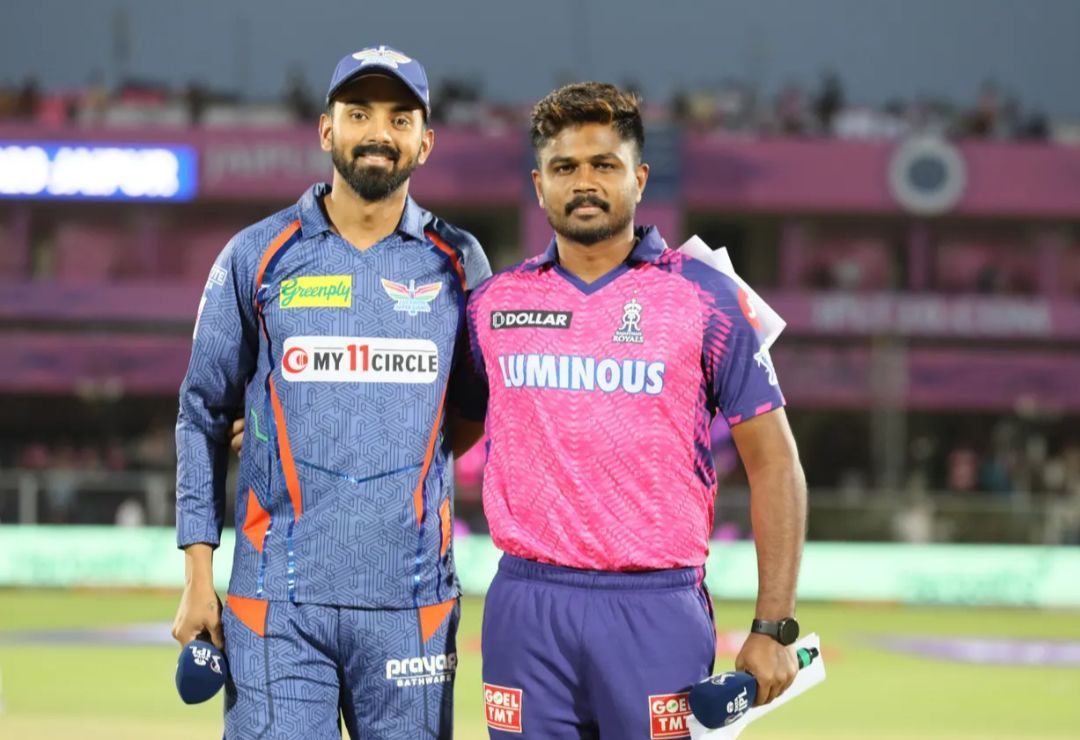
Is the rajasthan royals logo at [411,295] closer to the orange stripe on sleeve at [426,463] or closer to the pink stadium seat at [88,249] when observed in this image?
the orange stripe on sleeve at [426,463]

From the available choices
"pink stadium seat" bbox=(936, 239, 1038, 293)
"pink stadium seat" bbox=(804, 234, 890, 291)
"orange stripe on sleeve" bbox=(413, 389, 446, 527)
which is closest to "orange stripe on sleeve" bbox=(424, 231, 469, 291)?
"orange stripe on sleeve" bbox=(413, 389, 446, 527)

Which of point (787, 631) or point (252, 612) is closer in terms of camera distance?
point (787, 631)

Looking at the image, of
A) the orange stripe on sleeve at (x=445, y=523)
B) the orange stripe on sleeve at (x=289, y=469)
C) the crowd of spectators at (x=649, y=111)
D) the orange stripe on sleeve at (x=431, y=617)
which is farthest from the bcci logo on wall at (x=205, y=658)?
the crowd of spectators at (x=649, y=111)

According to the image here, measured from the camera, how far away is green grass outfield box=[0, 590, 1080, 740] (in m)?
9.79

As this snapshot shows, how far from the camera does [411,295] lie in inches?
167

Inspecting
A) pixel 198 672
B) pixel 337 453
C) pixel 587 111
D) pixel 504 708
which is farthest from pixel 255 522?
pixel 587 111

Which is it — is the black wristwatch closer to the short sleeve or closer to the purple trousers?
the purple trousers

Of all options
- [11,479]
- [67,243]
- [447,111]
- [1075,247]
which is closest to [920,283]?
[1075,247]

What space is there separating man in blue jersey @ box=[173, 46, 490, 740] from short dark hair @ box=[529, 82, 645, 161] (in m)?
0.38

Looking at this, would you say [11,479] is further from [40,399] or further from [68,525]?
[40,399]

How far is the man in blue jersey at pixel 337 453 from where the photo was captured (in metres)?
4.07

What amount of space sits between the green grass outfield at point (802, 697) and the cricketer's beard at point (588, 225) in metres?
5.97

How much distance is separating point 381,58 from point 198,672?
5.29 feet

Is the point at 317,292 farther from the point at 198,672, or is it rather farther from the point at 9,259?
the point at 9,259
